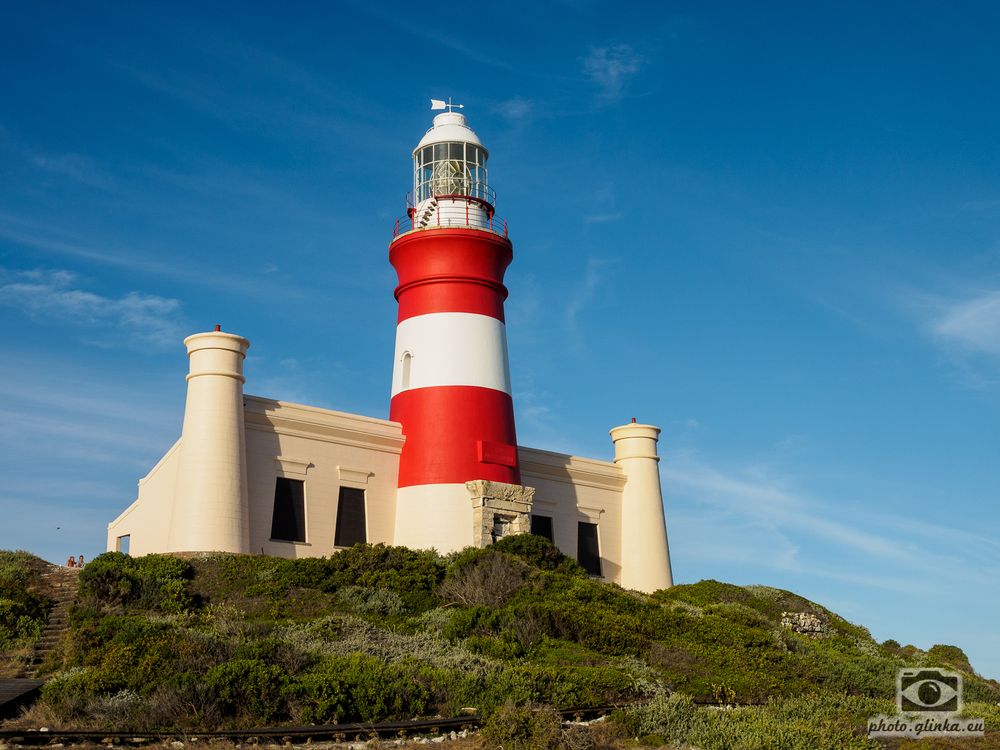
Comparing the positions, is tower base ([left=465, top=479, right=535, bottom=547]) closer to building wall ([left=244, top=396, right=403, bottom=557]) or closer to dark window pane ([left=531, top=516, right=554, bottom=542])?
dark window pane ([left=531, top=516, right=554, bottom=542])

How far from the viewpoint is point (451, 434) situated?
2747 cm

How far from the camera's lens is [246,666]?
13.8 meters

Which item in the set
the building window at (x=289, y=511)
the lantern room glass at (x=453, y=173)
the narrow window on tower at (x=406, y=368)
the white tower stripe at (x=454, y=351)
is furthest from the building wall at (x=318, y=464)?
the lantern room glass at (x=453, y=173)

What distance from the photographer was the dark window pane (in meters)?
29.8

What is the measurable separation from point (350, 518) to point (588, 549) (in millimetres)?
7741

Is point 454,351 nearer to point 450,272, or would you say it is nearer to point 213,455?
point 450,272

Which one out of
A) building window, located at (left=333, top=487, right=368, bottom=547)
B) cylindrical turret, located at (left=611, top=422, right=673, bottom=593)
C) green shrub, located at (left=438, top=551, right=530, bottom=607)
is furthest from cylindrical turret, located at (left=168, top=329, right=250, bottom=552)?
cylindrical turret, located at (left=611, top=422, right=673, bottom=593)

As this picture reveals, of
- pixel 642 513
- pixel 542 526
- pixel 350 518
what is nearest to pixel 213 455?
pixel 350 518

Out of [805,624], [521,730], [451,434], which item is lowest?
[521,730]

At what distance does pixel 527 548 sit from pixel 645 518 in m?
7.32

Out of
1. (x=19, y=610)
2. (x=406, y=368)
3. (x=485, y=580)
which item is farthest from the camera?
(x=406, y=368)

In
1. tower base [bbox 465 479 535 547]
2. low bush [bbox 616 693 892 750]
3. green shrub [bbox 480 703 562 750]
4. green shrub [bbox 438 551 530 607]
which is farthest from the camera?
tower base [bbox 465 479 535 547]

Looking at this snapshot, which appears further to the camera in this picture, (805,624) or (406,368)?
(406,368)

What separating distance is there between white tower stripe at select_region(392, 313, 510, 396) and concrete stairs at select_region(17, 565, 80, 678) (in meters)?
9.78
